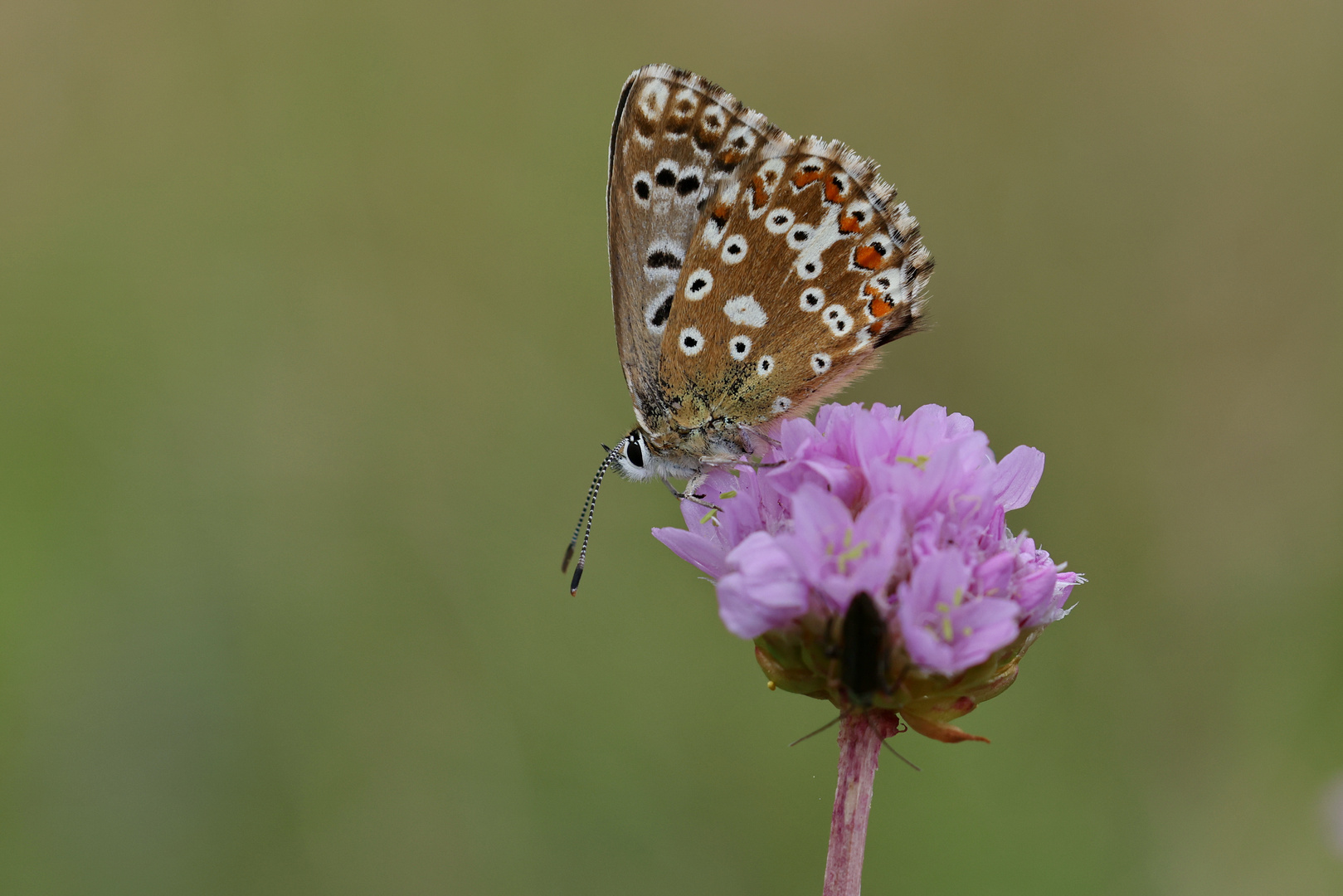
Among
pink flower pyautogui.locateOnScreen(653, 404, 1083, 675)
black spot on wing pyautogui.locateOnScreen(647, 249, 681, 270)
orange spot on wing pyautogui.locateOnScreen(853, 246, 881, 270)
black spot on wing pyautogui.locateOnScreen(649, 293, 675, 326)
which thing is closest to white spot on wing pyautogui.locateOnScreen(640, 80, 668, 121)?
black spot on wing pyautogui.locateOnScreen(647, 249, 681, 270)

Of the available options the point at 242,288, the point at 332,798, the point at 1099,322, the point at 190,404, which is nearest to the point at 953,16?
the point at 1099,322


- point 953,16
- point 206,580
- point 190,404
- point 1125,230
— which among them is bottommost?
point 206,580

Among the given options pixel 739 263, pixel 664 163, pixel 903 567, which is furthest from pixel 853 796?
pixel 664 163

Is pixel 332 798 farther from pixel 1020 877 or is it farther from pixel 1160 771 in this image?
pixel 1160 771

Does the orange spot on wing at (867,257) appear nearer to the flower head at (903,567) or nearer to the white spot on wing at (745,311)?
the white spot on wing at (745,311)

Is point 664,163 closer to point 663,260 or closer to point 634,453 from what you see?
point 663,260

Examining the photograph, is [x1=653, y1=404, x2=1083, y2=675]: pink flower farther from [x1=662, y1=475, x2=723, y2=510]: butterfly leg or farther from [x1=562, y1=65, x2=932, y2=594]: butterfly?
[x1=562, y1=65, x2=932, y2=594]: butterfly
